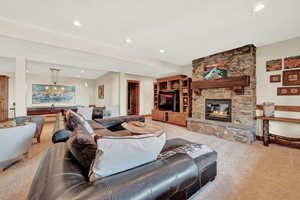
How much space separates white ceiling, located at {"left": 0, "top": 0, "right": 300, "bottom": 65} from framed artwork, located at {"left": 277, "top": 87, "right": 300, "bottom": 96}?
1241 millimetres

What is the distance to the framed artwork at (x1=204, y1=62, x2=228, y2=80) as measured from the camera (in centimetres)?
402

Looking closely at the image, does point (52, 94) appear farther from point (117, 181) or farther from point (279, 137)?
point (279, 137)

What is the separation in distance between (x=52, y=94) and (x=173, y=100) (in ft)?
22.4

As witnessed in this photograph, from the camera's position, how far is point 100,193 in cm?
74

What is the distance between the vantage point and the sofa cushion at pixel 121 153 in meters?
0.88

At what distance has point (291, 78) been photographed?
312 centimetres

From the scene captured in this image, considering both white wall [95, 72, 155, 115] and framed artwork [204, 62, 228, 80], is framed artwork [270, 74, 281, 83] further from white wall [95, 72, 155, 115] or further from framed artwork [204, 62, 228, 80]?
white wall [95, 72, 155, 115]

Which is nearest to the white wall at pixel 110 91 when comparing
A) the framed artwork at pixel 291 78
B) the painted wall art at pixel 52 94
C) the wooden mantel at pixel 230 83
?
the painted wall art at pixel 52 94

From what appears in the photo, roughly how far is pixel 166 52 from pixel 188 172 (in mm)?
3698

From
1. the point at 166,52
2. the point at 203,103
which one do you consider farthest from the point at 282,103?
the point at 166,52

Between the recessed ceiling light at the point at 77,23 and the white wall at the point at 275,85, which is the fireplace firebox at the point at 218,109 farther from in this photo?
the recessed ceiling light at the point at 77,23

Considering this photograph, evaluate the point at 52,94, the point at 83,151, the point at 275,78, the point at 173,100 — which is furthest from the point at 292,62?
the point at 52,94

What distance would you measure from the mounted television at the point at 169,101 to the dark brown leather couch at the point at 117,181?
4357 mm

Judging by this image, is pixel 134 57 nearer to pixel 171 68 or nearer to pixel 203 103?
pixel 171 68
